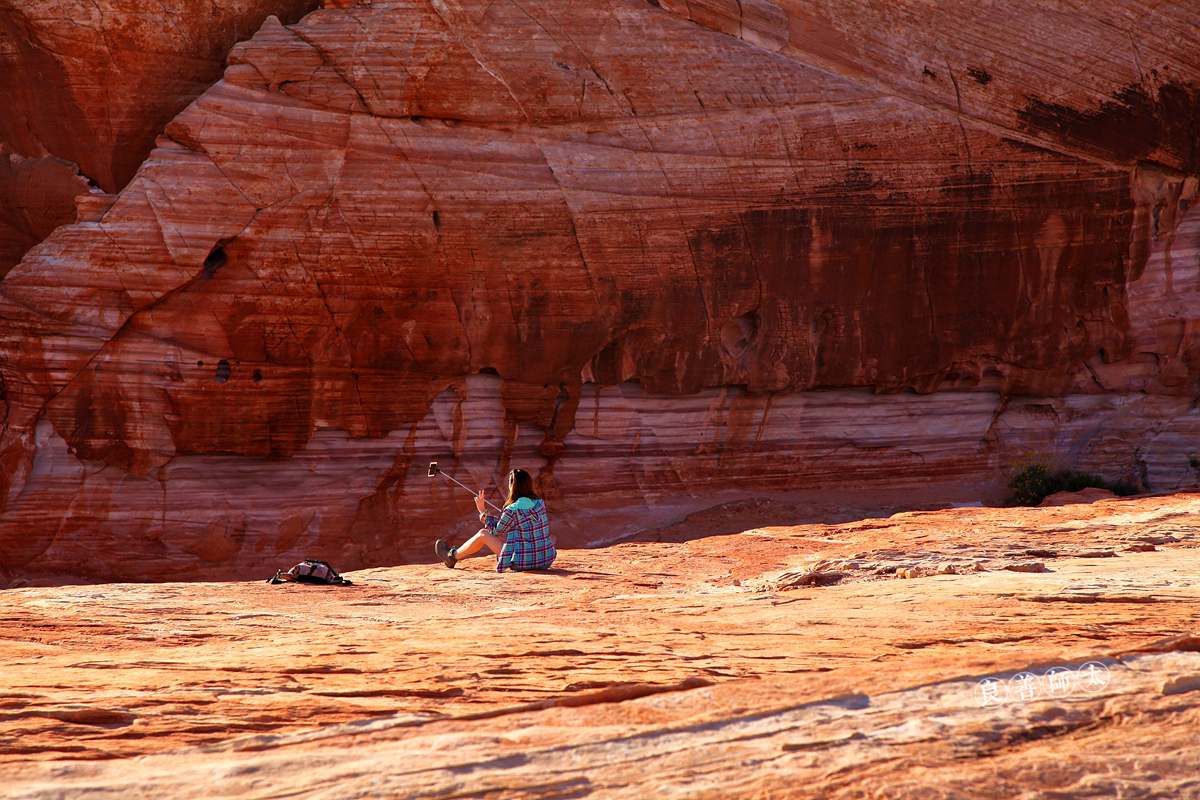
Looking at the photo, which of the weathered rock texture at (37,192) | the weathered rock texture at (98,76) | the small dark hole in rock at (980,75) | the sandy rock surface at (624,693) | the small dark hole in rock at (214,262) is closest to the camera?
the sandy rock surface at (624,693)

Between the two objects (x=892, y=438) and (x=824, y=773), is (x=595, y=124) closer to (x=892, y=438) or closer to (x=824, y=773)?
(x=892, y=438)

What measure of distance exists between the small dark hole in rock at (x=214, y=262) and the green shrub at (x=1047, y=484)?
10.8 meters

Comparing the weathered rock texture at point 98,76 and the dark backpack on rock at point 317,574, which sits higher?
the weathered rock texture at point 98,76

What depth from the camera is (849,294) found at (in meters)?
12.6

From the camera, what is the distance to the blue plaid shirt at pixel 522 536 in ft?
23.9

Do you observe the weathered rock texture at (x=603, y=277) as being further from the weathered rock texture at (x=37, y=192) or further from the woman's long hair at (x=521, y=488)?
the woman's long hair at (x=521, y=488)

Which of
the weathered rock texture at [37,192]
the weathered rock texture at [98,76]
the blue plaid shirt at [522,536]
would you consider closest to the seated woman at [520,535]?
the blue plaid shirt at [522,536]

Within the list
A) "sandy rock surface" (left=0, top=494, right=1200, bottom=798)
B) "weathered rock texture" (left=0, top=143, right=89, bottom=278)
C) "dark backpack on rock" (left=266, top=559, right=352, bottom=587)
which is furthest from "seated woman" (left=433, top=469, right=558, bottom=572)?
"weathered rock texture" (left=0, top=143, right=89, bottom=278)

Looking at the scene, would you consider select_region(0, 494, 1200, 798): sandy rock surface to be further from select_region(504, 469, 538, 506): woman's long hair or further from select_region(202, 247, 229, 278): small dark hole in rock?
select_region(202, 247, 229, 278): small dark hole in rock

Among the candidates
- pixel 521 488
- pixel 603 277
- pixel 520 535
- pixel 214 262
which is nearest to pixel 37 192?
pixel 214 262

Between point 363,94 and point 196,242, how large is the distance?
2.61m

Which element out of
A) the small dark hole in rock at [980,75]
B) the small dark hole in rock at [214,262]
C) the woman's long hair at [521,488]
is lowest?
the woman's long hair at [521,488]

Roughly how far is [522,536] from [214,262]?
6.14m

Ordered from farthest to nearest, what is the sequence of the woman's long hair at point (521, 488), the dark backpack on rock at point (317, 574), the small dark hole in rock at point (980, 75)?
the small dark hole in rock at point (980, 75) → the woman's long hair at point (521, 488) → the dark backpack on rock at point (317, 574)
